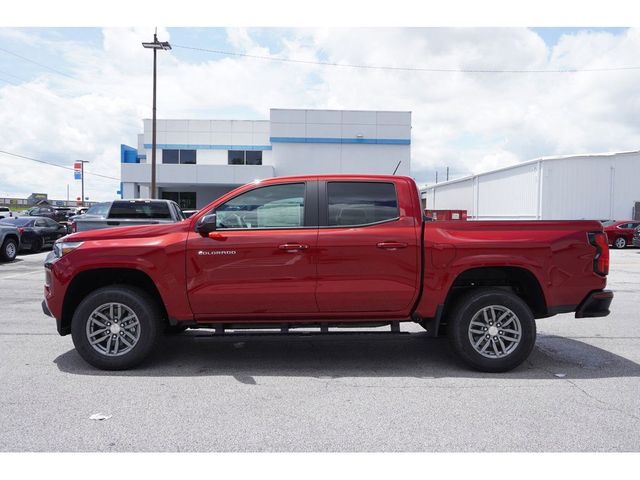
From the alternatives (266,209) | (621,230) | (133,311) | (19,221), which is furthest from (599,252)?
(621,230)

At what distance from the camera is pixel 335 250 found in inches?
194

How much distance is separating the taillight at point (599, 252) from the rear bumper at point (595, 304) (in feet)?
0.70

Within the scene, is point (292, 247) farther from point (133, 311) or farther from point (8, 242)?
point (8, 242)

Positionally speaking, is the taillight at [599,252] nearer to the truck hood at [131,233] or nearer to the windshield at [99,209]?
the truck hood at [131,233]

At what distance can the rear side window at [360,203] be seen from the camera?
16.8ft

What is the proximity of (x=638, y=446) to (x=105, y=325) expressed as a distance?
4.64m

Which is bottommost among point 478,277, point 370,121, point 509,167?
point 478,277

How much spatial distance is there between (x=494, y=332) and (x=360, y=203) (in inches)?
73.1

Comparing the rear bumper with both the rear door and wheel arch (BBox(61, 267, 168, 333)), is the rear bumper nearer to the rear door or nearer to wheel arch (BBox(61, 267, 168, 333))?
the rear door

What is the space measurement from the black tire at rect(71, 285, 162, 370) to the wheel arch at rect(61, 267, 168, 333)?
7.2 inches

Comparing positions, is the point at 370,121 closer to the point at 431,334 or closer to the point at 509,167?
the point at 509,167

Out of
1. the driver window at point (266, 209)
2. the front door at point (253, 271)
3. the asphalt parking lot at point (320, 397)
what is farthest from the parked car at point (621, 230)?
the front door at point (253, 271)

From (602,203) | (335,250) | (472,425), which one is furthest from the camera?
(602,203)

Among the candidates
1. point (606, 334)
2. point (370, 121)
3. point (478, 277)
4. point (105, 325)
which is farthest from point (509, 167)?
point (105, 325)
